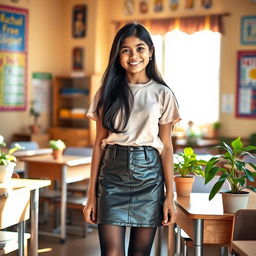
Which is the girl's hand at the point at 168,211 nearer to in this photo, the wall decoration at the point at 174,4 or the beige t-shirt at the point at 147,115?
the beige t-shirt at the point at 147,115

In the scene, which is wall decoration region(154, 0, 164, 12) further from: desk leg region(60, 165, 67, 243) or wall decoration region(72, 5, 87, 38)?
desk leg region(60, 165, 67, 243)

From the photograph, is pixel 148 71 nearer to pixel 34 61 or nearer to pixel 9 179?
pixel 9 179

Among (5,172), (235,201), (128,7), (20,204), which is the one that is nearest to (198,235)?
(235,201)

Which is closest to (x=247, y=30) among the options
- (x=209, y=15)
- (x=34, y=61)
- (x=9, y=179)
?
(x=209, y=15)

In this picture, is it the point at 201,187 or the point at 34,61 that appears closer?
the point at 201,187

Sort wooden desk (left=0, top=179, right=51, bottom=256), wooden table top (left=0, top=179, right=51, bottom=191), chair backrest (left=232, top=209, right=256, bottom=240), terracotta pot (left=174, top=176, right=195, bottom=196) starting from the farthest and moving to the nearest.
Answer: wooden table top (left=0, top=179, right=51, bottom=191), wooden desk (left=0, top=179, right=51, bottom=256), terracotta pot (left=174, top=176, right=195, bottom=196), chair backrest (left=232, top=209, right=256, bottom=240)

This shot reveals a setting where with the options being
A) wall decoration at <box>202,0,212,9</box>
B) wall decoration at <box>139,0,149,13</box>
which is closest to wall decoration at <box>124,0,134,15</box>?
wall decoration at <box>139,0,149,13</box>

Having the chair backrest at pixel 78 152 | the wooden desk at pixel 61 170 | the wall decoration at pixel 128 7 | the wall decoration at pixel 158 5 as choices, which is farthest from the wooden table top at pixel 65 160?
the wall decoration at pixel 128 7

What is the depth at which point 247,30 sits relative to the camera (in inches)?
307

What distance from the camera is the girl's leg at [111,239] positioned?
2.39 metres

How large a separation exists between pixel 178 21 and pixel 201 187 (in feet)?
15.6

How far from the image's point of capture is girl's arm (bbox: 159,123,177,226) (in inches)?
99.0

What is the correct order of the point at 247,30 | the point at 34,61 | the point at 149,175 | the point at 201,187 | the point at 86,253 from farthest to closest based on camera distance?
1. the point at 34,61
2. the point at 247,30
3. the point at 86,253
4. the point at 201,187
5. the point at 149,175

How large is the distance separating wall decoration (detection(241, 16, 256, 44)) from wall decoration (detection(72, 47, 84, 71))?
2.53m
